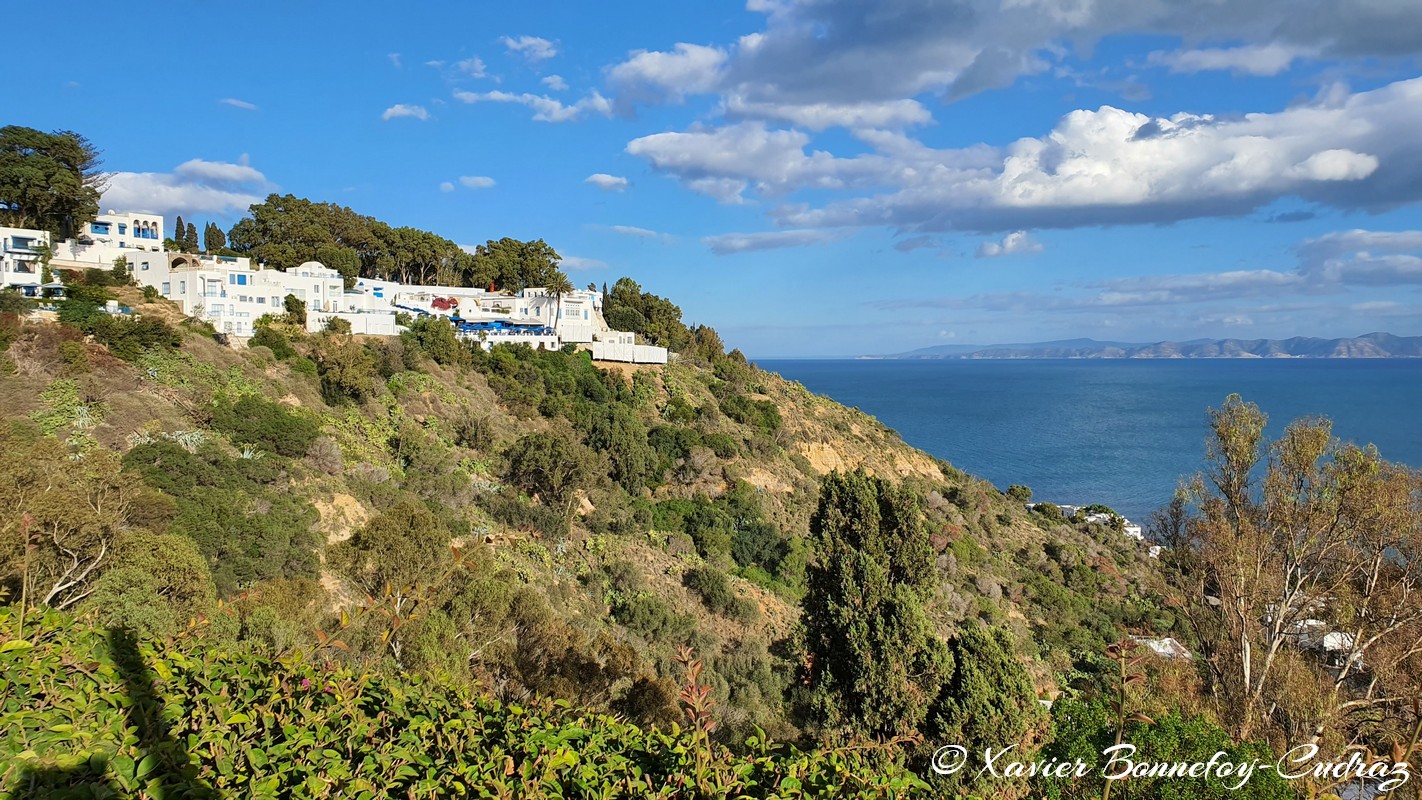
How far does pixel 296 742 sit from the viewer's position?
3.13 metres

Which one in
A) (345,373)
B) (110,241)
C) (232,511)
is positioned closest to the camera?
(232,511)

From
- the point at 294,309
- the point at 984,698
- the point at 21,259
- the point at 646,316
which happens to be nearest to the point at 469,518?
the point at 984,698

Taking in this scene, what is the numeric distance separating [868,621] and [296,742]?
9566 mm

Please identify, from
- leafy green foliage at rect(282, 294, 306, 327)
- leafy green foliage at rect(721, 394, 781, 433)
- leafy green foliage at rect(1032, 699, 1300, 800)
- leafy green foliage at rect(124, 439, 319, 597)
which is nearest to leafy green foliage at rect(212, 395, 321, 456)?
leafy green foliage at rect(124, 439, 319, 597)

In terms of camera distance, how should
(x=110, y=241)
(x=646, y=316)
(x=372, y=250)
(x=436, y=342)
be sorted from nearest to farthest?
1. (x=436, y=342)
2. (x=110, y=241)
3. (x=372, y=250)
4. (x=646, y=316)

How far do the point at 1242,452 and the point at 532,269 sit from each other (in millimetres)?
41089

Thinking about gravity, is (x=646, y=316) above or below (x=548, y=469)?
above

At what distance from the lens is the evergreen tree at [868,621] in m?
10.5

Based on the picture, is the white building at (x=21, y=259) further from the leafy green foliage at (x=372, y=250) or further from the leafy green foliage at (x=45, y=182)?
the leafy green foliage at (x=372, y=250)

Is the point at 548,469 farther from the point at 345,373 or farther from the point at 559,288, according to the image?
the point at 559,288

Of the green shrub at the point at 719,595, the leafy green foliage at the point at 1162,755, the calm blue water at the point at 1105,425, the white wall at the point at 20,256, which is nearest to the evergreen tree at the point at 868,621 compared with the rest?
the leafy green foliage at the point at 1162,755

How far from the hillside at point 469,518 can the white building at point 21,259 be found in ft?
6.28

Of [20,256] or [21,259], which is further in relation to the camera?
[20,256]

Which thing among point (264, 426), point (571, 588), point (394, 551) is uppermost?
A: point (264, 426)
